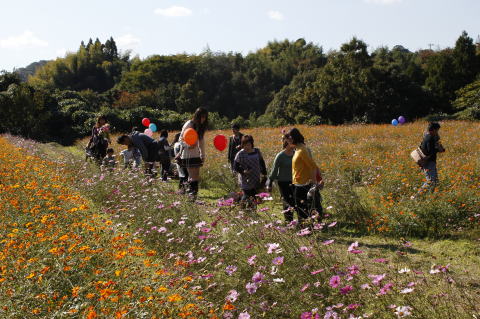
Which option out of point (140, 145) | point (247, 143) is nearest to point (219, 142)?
point (140, 145)

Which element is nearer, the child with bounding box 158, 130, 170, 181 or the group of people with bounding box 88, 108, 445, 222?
the group of people with bounding box 88, 108, 445, 222

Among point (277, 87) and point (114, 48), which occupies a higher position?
point (114, 48)

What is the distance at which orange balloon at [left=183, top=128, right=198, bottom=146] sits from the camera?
267 inches

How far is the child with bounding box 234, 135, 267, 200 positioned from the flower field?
504 millimetres

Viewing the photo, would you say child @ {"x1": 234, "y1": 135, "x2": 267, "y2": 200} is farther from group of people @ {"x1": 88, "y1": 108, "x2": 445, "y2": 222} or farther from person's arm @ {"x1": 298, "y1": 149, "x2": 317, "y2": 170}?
person's arm @ {"x1": 298, "y1": 149, "x2": 317, "y2": 170}

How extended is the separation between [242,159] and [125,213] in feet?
6.37

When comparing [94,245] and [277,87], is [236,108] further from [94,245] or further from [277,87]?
[94,245]

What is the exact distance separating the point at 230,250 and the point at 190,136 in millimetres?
2893

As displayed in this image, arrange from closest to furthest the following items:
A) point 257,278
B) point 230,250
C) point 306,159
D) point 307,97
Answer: point 257,278
point 230,250
point 306,159
point 307,97

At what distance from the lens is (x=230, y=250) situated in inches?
168

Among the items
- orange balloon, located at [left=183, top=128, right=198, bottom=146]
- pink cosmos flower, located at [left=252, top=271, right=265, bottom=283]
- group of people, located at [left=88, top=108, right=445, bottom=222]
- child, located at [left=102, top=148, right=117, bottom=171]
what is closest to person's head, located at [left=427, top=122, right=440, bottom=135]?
group of people, located at [left=88, top=108, right=445, bottom=222]

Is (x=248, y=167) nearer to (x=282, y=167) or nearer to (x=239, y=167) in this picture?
(x=239, y=167)

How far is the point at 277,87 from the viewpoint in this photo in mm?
64250

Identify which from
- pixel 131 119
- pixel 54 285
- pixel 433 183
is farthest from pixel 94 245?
pixel 131 119
